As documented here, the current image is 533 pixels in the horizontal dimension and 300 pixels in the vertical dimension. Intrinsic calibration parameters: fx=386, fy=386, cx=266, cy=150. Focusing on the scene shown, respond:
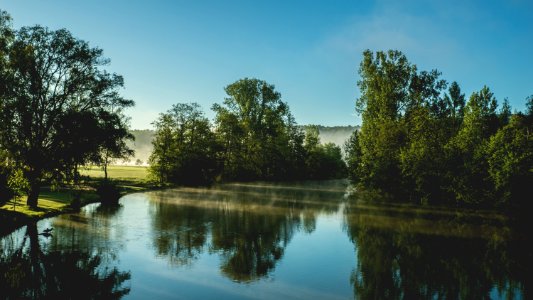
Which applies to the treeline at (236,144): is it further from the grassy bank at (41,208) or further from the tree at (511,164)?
the tree at (511,164)

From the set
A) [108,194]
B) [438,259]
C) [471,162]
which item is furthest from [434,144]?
[108,194]

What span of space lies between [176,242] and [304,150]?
3654 inches

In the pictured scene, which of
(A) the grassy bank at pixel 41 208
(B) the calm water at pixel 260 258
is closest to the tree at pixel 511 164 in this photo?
(B) the calm water at pixel 260 258

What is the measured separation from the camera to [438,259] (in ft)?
68.9

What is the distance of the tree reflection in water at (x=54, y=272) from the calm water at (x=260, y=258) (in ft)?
0.13

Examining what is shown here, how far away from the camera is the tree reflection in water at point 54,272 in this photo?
14516 mm

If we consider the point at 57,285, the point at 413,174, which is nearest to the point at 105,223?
the point at 57,285

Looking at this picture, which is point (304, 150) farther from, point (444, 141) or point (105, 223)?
point (105, 223)

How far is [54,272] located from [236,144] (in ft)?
262

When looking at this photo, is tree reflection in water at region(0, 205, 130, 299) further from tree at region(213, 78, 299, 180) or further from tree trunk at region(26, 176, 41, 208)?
tree at region(213, 78, 299, 180)

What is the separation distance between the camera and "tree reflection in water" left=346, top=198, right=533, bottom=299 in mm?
15992

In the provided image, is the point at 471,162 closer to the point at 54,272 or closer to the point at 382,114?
the point at 382,114

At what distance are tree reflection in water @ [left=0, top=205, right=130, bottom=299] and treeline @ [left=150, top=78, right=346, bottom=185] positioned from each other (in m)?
51.6

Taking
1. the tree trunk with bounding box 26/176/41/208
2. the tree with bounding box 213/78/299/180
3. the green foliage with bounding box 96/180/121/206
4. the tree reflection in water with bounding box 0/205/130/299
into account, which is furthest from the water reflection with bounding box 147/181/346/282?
the tree with bounding box 213/78/299/180
